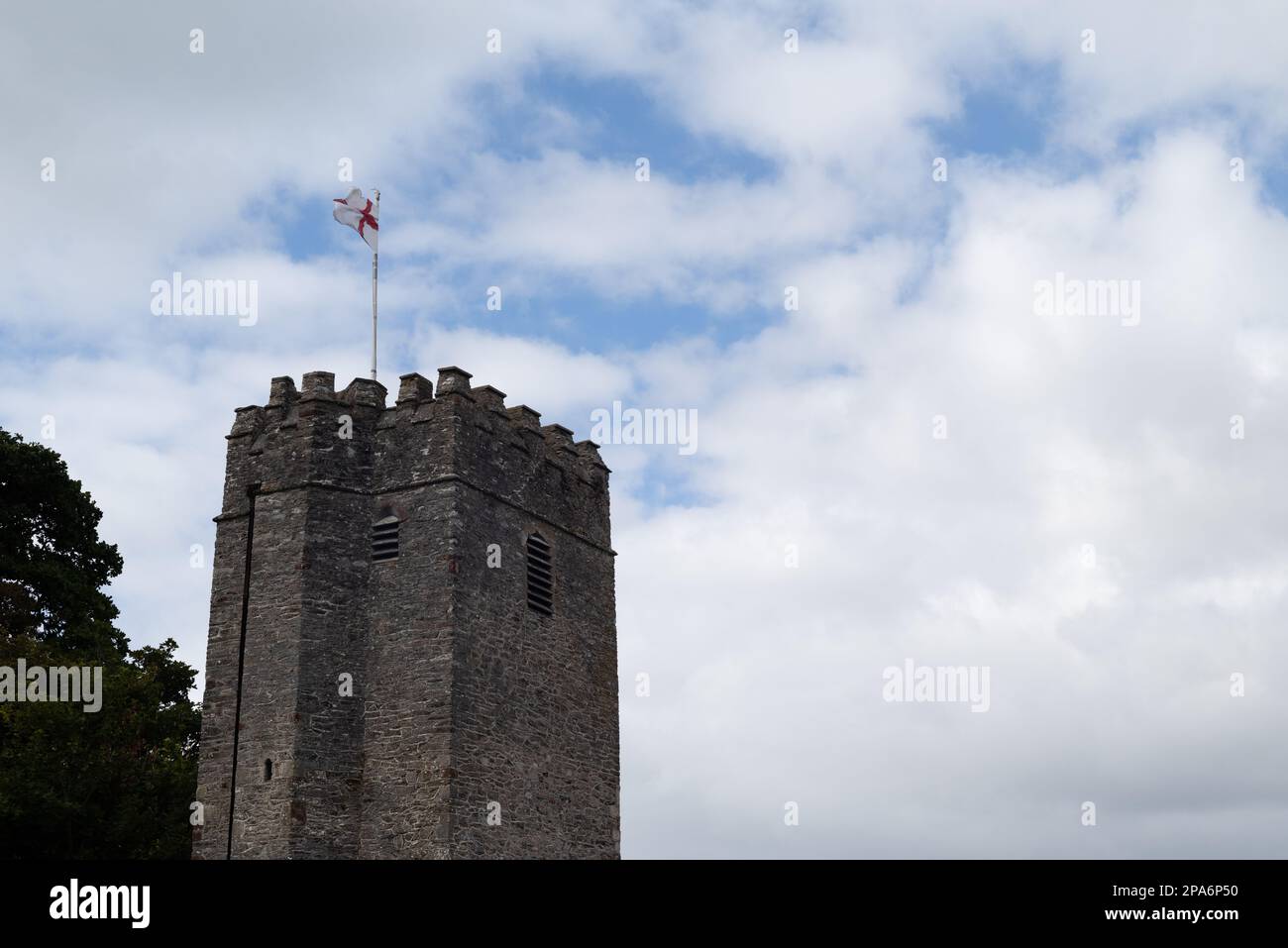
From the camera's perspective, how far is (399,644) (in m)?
27.9

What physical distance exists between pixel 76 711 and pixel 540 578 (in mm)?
11558

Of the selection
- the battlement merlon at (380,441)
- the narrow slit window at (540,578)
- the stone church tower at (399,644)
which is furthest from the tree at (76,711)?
the narrow slit window at (540,578)

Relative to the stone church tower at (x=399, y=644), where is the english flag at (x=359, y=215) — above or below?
above

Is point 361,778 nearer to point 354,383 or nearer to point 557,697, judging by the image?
point 557,697

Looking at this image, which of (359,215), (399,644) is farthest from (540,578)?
(359,215)

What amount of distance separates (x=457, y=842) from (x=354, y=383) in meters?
9.66

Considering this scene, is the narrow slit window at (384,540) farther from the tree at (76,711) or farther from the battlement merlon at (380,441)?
the tree at (76,711)

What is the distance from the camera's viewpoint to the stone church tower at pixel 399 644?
27.0 metres

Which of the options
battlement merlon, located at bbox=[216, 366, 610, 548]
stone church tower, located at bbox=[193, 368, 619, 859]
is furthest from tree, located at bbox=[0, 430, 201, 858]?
battlement merlon, located at bbox=[216, 366, 610, 548]

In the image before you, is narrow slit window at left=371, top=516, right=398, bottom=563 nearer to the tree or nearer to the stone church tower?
the stone church tower

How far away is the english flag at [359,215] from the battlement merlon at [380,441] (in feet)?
13.0

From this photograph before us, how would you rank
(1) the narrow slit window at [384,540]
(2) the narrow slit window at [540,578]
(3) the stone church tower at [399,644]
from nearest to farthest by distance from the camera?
(3) the stone church tower at [399,644]
(1) the narrow slit window at [384,540]
(2) the narrow slit window at [540,578]

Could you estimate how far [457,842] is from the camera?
26297mm
